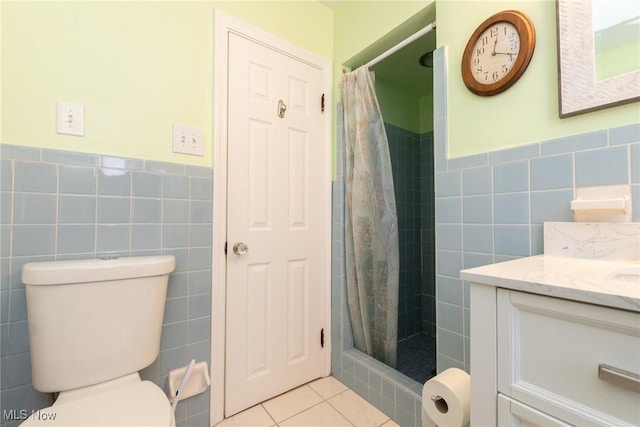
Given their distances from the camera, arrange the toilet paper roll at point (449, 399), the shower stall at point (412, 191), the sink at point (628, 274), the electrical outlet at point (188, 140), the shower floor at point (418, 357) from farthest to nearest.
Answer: the shower stall at point (412, 191) < the shower floor at point (418, 357) < the electrical outlet at point (188, 140) < the toilet paper roll at point (449, 399) < the sink at point (628, 274)

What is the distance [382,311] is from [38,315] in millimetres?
1462

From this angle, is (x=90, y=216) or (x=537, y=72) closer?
(x=537, y=72)

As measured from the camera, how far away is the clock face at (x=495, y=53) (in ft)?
3.22

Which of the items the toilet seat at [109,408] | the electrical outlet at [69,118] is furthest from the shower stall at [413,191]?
the electrical outlet at [69,118]

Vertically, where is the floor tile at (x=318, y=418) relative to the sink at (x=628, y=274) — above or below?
below

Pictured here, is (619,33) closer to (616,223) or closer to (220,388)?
(616,223)

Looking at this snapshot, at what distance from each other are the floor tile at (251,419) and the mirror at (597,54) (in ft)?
5.67

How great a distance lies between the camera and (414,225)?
2363 mm

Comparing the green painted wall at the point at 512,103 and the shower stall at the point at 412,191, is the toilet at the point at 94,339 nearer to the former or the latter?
the green painted wall at the point at 512,103

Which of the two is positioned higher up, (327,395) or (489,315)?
(489,315)

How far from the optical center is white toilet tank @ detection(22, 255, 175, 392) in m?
0.84

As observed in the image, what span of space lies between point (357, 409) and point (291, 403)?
13.6 inches

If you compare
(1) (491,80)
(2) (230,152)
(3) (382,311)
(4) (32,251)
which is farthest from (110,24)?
(3) (382,311)

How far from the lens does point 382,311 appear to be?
1.59m
